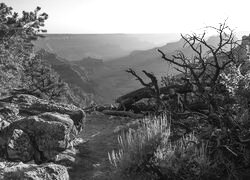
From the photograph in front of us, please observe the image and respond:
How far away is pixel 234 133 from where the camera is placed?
18.3 ft

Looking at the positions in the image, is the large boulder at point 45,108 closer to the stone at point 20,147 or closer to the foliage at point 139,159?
the stone at point 20,147

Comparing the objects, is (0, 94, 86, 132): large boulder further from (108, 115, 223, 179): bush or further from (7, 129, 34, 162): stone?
(108, 115, 223, 179): bush

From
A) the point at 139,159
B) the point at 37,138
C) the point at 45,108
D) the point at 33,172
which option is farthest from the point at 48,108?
the point at 33,172

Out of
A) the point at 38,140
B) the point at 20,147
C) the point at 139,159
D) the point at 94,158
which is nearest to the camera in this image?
the point at 139,159

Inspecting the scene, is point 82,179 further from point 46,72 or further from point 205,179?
point 46,72

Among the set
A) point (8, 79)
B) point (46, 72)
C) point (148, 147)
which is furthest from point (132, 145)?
point (46, 72)

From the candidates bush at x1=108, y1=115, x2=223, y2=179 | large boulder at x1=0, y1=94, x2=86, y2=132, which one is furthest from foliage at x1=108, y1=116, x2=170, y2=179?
large boulder at x1=0, y1=94, x2=86, y2=132

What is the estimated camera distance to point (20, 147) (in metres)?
6.37

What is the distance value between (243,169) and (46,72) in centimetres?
3399

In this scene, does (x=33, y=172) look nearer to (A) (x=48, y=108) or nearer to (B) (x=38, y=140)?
(B) (x=38, y=140)

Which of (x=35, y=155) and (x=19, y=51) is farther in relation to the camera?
(x=19, y=51)

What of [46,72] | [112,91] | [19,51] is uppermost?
[19,51]

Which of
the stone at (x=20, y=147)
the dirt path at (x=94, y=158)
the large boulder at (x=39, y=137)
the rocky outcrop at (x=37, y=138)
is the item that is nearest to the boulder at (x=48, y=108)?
the dirt path at (x=94, y=158)

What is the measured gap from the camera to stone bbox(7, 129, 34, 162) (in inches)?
245
